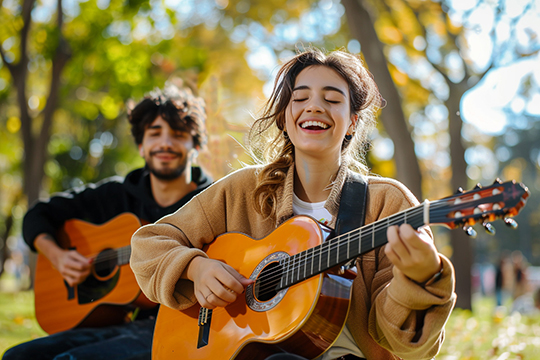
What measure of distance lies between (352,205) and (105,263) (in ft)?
8.11

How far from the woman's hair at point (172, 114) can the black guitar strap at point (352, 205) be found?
1928mm

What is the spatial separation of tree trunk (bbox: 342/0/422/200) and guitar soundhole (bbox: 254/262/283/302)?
4979mm

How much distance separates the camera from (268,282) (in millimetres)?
2131

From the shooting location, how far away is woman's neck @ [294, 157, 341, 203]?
251 cm

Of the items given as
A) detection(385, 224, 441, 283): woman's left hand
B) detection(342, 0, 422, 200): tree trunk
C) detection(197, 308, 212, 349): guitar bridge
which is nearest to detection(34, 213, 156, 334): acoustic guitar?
detection(197, 308, 212, 349): guitar bridge

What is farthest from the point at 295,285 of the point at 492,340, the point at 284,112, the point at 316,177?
the point at 492,340

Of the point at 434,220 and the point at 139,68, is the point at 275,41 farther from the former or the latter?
the point at 434,220

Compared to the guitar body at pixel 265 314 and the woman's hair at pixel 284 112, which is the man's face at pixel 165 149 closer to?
the woman's hair at pixel 284 112

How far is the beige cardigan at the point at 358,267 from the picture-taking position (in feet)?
6.00

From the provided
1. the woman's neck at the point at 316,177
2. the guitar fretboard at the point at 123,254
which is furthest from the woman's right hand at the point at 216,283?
the guitar fretboard at the point at 123,254

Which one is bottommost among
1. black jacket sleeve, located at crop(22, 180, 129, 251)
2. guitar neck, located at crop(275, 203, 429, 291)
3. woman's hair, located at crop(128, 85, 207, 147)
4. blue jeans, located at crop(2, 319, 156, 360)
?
Result: blue jeans, located at crop(2, 319, 156, 360)

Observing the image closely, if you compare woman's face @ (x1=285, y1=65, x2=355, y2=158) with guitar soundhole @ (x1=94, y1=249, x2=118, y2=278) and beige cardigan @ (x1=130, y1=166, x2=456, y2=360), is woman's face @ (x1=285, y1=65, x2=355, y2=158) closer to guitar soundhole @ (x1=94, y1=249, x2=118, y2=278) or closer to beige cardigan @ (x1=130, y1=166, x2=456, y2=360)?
beige cardigan @ (x1=130, y1=166, x2=456, y2=360)

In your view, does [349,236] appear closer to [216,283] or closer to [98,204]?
[216,283]

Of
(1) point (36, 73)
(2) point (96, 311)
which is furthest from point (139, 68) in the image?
(2) point (96, 311)
